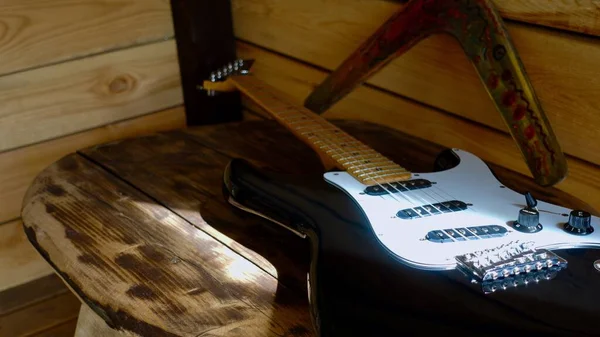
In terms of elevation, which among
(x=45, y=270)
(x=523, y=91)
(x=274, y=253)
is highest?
(x=523, y=91)

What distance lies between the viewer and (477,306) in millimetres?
574

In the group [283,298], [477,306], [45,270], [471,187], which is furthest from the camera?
[45,270]

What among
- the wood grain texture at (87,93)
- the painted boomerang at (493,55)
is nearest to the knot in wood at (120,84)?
the wood grain texture at (87,93)

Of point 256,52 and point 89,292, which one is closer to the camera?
point 89,292

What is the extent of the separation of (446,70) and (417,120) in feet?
0.37

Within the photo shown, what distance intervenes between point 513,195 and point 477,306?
0.24 m

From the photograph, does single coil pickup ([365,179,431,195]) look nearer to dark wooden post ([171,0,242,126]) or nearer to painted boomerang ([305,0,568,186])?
painted boomerang ([305,0,568,186])

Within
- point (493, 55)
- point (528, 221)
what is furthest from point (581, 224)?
point (493, 55)

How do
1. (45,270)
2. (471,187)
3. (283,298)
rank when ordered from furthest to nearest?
1. (45,270)
2. (471,187)
3. (283,298)

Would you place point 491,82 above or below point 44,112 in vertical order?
above

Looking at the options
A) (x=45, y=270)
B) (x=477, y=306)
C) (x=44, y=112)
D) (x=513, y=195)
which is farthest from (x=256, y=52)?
(x=477, y=306)

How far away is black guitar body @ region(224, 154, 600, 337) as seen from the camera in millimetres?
556

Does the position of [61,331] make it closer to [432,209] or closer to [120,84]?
[120,84]

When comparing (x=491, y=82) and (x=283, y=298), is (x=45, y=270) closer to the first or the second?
(x=283, y=298)
